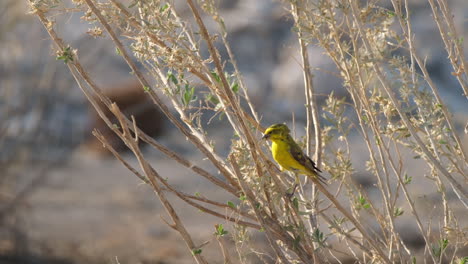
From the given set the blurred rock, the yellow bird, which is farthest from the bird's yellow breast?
the blurred rock

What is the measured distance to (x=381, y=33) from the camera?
2.24m

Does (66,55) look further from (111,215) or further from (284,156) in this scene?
(111,215)

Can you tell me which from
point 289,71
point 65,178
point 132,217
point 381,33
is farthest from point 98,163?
point 381,33

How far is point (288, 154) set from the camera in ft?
7.78

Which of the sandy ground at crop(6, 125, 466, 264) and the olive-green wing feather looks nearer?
the olive-green wing feather

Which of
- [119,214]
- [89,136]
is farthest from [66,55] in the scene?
[89,136]

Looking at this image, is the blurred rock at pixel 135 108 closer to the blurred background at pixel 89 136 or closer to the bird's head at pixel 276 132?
the blurred background at pixel 89 136

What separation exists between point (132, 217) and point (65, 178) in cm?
198

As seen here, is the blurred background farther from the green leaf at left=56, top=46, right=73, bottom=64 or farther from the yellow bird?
the green leaf at left=56, top=46, right=73, bottom=64

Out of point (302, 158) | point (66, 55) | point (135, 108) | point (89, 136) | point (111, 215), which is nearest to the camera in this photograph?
point (66, 55)

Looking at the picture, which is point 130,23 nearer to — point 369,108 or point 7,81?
point 369,108

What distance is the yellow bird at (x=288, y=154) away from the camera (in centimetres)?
229

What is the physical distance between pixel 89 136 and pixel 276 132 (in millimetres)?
9094

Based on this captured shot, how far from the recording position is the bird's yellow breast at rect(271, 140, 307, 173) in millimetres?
2344
